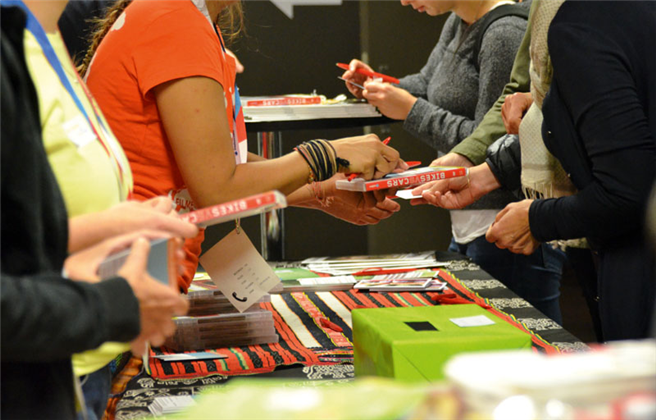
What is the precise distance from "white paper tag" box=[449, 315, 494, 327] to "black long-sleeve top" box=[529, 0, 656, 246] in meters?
0.35

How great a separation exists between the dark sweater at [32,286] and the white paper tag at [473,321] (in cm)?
71

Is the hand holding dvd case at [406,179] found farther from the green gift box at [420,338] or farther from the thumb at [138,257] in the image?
the thumb at [138,257]

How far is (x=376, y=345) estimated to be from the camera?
131cm

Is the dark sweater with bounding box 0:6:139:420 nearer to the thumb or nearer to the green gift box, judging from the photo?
A: the thumb

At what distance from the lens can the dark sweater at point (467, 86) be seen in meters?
2.55

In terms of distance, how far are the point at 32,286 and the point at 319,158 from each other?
1.06m

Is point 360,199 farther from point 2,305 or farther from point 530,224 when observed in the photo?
point 2,305

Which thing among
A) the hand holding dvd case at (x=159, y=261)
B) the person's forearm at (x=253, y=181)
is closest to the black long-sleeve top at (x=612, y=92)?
the person's forearm at (x=253, y=181)

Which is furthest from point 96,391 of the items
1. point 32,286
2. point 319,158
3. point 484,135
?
point 484,135

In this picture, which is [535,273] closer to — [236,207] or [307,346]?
[307,346]

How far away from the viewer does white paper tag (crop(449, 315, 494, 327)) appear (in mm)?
1354

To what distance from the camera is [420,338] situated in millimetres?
1241

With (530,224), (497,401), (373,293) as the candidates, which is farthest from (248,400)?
(373,293)

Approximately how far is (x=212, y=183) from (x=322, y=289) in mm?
802
